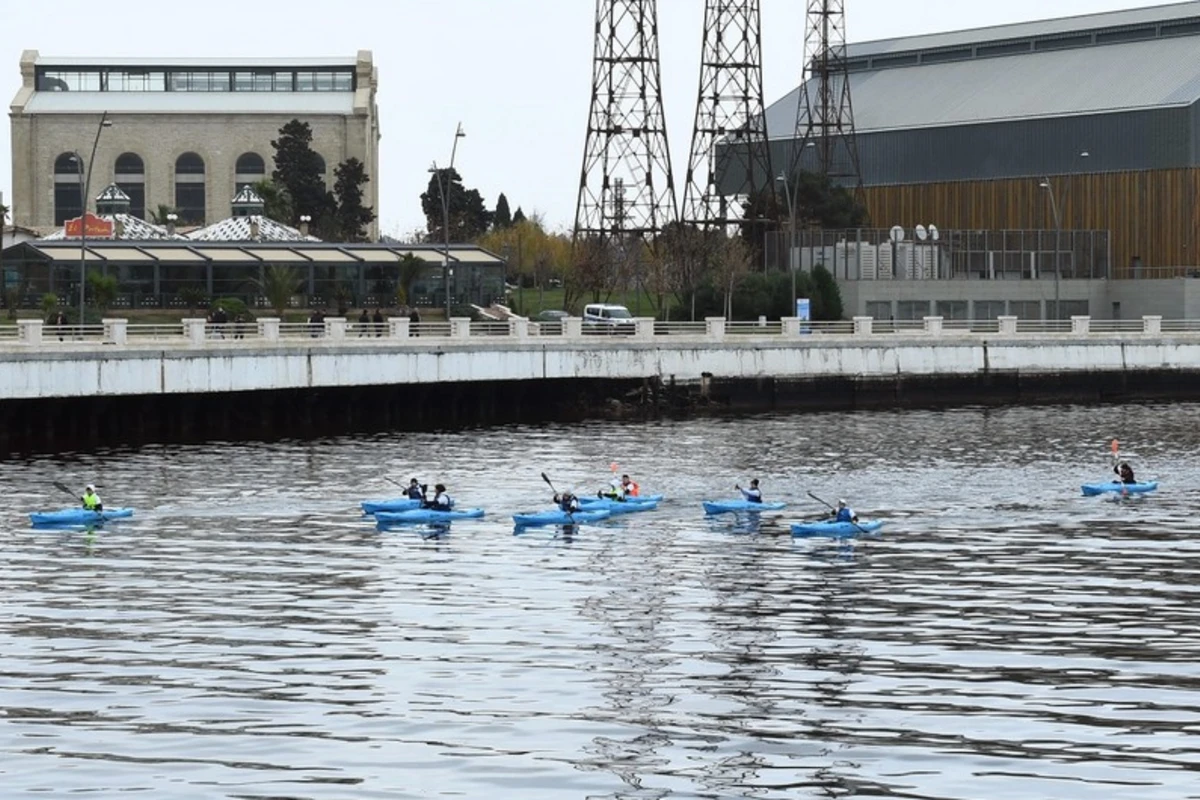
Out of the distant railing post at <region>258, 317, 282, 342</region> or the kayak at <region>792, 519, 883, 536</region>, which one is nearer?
the kayak at <region>792, 519, 883, 536</region>

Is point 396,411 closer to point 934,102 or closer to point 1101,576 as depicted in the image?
point 1101,576

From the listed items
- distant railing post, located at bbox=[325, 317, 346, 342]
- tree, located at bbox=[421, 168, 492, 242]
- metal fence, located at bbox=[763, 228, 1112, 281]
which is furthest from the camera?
tree, located at bbox=[421, 168, 492, 242]

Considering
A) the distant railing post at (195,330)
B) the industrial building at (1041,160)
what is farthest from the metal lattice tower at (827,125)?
the distant railing post at (195,330)

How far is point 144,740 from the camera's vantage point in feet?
90.5

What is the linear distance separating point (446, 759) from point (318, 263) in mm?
91161

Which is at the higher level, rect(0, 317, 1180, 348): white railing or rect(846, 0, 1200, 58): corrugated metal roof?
rect(846, 0, 1200, 58): corrugated metal roof

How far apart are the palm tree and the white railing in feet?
28.1

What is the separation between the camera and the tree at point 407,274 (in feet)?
381

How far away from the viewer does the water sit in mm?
26078

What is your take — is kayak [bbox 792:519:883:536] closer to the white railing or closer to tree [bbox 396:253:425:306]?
the white railing

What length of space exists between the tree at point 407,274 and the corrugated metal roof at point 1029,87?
39979 mm

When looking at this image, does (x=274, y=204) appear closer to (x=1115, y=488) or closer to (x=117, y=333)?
(x=117, y=333)

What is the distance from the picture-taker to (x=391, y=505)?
2101 inches

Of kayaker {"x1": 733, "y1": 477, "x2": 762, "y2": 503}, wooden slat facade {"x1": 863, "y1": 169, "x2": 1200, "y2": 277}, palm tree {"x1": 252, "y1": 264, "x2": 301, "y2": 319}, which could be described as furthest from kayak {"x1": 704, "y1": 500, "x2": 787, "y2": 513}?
wooden slat facade {"x1": 863, "y1": 169, "x2": 1200, "y2": 277}
